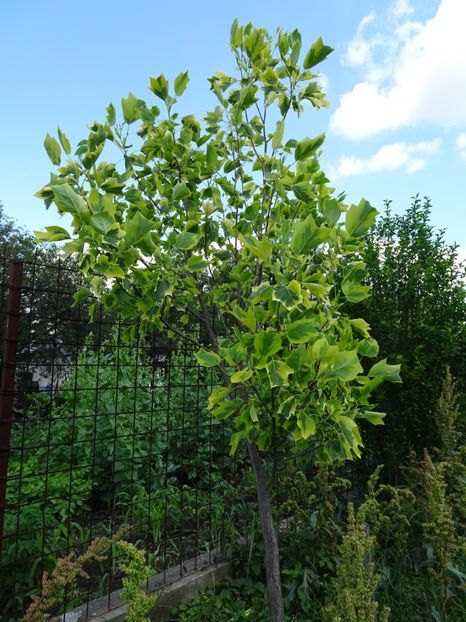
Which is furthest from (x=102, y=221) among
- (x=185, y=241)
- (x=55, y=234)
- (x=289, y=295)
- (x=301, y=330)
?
(x=301, y=330)

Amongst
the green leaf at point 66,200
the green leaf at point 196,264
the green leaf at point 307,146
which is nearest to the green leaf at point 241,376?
the green leaf at point 196,264

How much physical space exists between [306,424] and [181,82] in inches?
67.8

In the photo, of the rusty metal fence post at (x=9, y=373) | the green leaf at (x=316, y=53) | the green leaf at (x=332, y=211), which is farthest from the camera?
the rusty metal fence post at (x=9, y=373)

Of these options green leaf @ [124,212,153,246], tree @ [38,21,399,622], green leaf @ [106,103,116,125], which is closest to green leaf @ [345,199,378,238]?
tree @ [38,21,399,622]

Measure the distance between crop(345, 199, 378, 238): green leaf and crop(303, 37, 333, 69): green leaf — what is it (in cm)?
76

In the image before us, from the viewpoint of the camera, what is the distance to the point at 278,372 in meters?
1.82

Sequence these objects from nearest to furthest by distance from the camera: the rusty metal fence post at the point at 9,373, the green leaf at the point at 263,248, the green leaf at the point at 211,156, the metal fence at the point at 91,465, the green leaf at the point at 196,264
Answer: the green leaf at the point at 263,248, the green leaf at the point at 196,264, the green leaf at the point at 211,156, the rusty metal fence post at the point at 9,373, the metal fence at the point at 91,465

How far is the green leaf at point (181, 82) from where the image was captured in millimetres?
2402

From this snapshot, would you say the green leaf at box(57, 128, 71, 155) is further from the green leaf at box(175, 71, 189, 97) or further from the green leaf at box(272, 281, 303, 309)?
the green leaf at box(272, 281, 303, 309)

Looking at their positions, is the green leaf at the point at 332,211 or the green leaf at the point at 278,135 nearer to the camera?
the green leaf at the point at 332,211

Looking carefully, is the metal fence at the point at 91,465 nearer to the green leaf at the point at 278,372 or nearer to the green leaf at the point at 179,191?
the green leaf at the point at 179,191

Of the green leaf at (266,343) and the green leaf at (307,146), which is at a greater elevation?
the green leaf at (307,146)

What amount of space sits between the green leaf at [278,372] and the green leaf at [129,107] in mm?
1363

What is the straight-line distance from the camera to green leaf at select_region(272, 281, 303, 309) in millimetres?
1807
